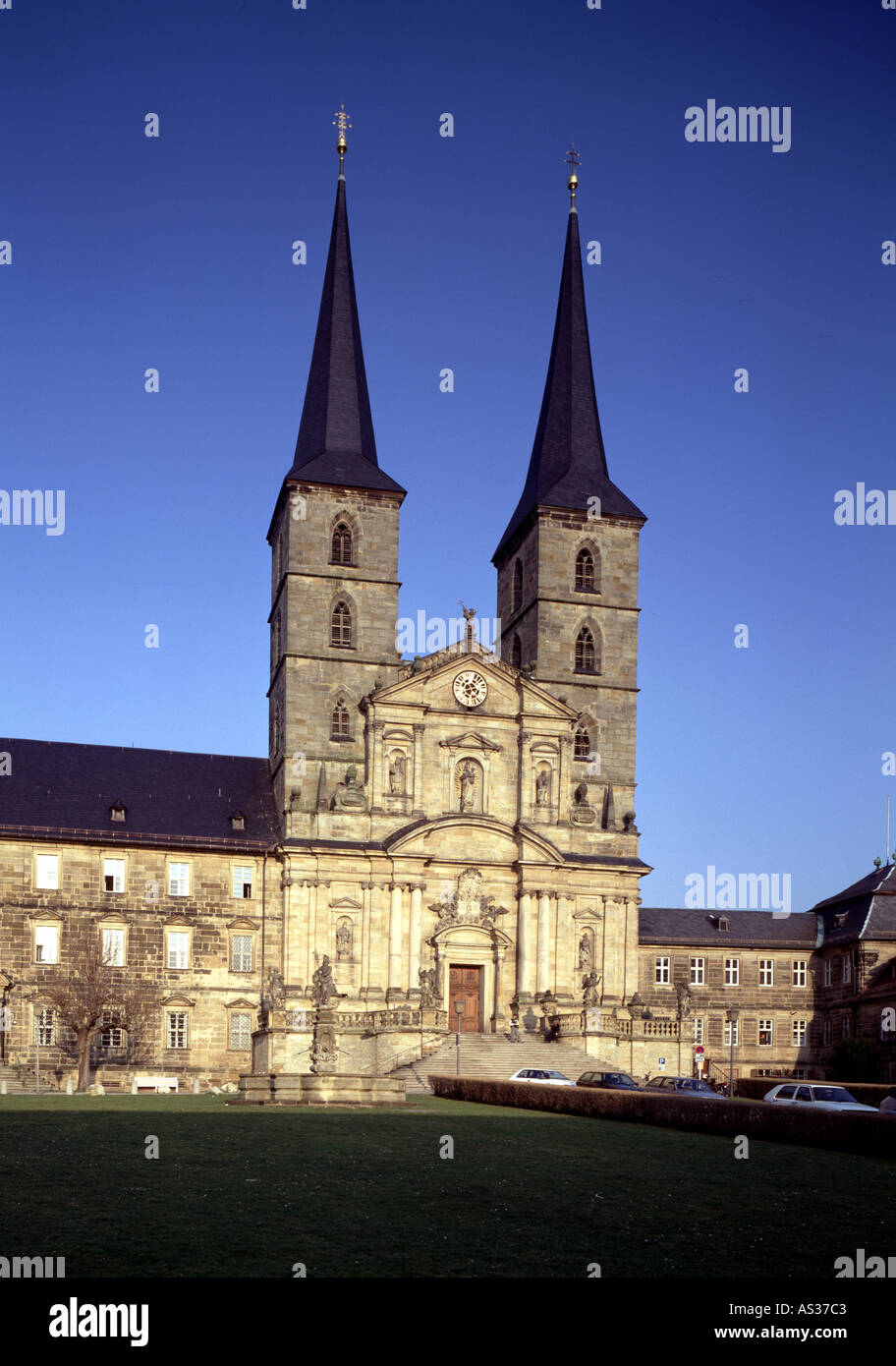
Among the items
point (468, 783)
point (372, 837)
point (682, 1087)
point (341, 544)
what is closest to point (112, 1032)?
point (372, 837)

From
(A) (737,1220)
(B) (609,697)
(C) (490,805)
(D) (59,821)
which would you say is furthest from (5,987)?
(A) (737,1220)

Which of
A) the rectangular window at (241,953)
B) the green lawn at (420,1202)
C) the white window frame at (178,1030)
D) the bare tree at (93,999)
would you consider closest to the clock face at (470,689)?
the rectangular window at (241,953)

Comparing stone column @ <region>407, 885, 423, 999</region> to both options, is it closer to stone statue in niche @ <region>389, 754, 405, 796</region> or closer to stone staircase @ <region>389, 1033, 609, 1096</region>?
stone statue in niche @ <region>389, 754, 405, 796</region>

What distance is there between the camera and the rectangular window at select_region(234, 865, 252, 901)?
65.8m

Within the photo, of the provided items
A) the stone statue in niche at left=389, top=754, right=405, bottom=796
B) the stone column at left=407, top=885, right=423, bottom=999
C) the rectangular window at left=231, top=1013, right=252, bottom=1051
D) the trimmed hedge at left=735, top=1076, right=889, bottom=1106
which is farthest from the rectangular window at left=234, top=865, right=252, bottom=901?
the trimmed hedge at left=735, top=1076, right=889, bottom=1106

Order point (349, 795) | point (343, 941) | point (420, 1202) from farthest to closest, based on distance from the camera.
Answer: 1. point (349, 795)
2. point (343, 941)
3. point (420, 1202)

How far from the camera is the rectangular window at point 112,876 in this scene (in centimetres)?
6444

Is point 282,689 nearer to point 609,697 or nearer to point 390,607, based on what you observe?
point 390,607

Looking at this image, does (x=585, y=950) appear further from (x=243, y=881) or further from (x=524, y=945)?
(x=243, y=881)

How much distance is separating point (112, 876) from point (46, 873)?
2683 mm

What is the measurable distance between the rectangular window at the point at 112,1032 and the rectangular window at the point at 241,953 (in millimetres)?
5357

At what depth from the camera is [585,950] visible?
67688 millimetres

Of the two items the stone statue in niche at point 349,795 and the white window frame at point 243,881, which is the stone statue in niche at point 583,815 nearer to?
the stone statue in niche at point 349,795
